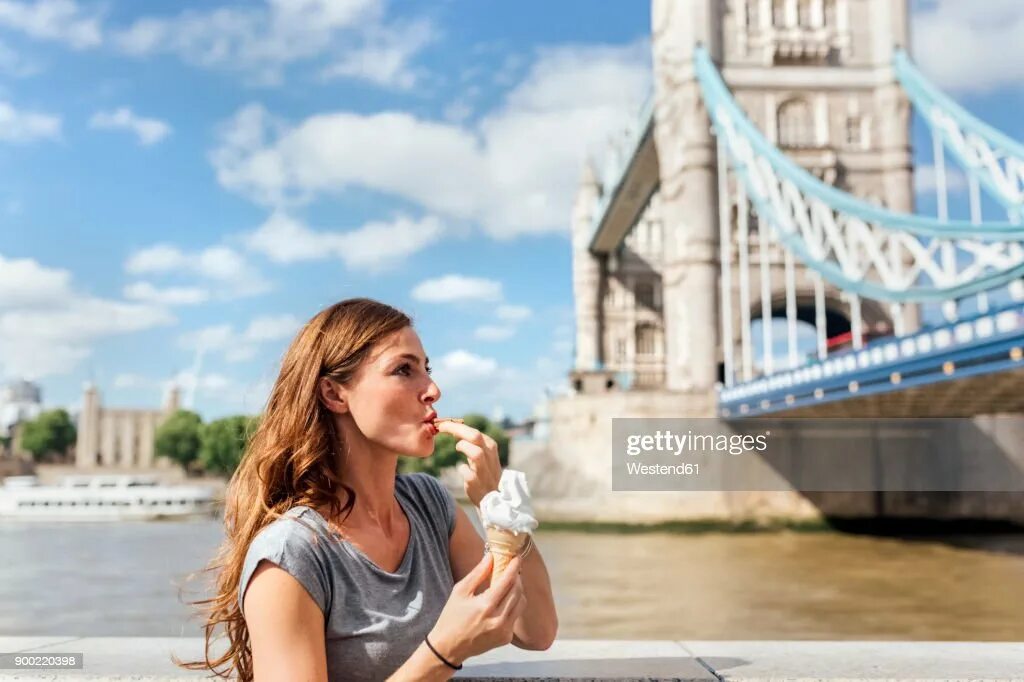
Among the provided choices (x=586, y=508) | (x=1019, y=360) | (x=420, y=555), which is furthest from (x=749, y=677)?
(x=586, y=508)

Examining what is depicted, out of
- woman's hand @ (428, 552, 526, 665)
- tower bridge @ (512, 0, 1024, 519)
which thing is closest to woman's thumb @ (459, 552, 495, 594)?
woman's hand @ (428, 552, 526, 665)

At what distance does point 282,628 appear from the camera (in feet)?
4.12

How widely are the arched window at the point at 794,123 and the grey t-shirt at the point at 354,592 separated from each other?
23.3 m

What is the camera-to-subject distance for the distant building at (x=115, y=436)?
5156cm

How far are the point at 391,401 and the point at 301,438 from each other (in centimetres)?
14

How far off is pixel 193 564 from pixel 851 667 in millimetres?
15265

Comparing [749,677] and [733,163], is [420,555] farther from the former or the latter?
[733,163]

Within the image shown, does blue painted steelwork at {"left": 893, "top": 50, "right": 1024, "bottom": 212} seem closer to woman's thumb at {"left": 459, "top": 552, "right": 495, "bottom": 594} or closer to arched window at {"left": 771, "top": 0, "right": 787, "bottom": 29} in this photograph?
arched window at {"left": 771, "top": 0, "right": 787, "bottom": 29}

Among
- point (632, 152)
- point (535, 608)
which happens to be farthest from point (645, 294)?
point (535, 608)

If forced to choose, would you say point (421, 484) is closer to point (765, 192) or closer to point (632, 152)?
point (765, 192)

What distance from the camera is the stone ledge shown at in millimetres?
1890

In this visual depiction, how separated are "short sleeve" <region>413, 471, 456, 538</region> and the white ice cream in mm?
358

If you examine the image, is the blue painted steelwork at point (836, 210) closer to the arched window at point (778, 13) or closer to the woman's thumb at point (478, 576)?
the arched window at point (778, 13)

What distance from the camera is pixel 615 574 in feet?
44.4
